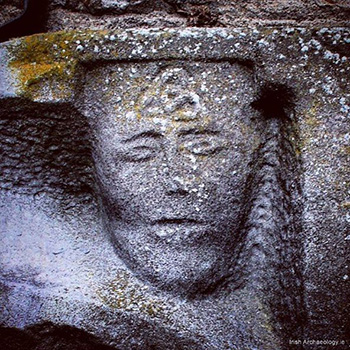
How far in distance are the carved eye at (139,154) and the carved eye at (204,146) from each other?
7 centimetres

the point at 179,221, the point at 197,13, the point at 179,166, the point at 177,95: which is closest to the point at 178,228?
the point at 179,221

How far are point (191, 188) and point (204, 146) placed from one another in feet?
0.32

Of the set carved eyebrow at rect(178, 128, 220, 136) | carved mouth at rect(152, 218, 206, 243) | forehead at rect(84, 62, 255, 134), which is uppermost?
forehead at rect(84, 62, 255, 134)

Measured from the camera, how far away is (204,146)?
0.83 metres

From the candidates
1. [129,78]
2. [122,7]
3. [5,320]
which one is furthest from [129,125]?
[5,320]

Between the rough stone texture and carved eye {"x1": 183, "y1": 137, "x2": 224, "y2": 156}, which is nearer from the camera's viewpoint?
carved eye {"x1": 183, "y1": 137, "x2": 224, "y2": 156}

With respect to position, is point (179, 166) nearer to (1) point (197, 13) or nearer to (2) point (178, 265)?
(2) point (178, 265)

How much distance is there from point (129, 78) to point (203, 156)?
24 cm

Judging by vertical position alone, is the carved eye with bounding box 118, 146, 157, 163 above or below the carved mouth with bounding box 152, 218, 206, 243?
above

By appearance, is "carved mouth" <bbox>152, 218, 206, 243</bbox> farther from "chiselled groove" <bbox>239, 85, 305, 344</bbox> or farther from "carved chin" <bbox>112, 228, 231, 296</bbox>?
"chiselled groove" <bbox>239, 85, 305, 344</bbox>

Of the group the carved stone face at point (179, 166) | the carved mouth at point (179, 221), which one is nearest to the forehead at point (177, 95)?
the carved stone face at point (179, 166)

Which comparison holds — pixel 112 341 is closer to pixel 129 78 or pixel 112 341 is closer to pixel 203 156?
pixel 203 156

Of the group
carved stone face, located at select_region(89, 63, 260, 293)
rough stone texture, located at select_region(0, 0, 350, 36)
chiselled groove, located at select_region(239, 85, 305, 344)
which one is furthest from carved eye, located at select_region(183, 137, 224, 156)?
rough stone texture, located at select_region(0, 0, 350, 36)

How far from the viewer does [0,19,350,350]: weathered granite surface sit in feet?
2.55
